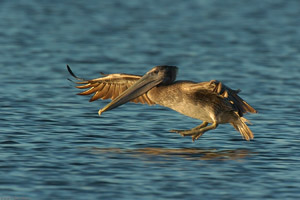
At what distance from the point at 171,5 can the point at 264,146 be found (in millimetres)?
18985

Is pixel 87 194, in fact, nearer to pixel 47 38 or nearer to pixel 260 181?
pixel 260 181

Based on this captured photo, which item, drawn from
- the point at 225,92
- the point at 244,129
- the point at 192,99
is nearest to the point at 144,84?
the point at 192,99

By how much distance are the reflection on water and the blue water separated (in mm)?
15

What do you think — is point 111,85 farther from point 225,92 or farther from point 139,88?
point 225,92

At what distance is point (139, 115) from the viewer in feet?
38.5

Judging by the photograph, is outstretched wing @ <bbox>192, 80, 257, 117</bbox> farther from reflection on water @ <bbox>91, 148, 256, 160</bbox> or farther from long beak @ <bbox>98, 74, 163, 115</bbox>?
long beak @ <bbox>98, 74, 163, 115</bbox>

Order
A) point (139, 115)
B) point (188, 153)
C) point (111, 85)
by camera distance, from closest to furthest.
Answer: point (188, 153) → point (111, 85) → point (139, 115)

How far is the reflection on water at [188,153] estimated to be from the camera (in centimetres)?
927

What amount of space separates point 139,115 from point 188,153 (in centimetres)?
240

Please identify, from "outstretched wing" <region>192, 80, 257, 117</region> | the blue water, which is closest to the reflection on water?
the blue water

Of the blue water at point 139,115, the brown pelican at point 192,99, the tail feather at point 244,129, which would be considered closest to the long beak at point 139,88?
the brown pelican at point 192,99

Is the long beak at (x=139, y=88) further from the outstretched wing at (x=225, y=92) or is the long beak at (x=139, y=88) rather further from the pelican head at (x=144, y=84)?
the outstretched wing at (x=225, y=92)

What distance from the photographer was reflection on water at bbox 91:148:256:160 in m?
9.27

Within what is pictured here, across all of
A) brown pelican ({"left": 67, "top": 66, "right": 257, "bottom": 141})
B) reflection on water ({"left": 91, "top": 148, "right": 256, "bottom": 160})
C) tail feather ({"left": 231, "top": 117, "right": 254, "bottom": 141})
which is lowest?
reflection on water ({"left": 91, "top": 148, "right": 256, "bottom": 160})
